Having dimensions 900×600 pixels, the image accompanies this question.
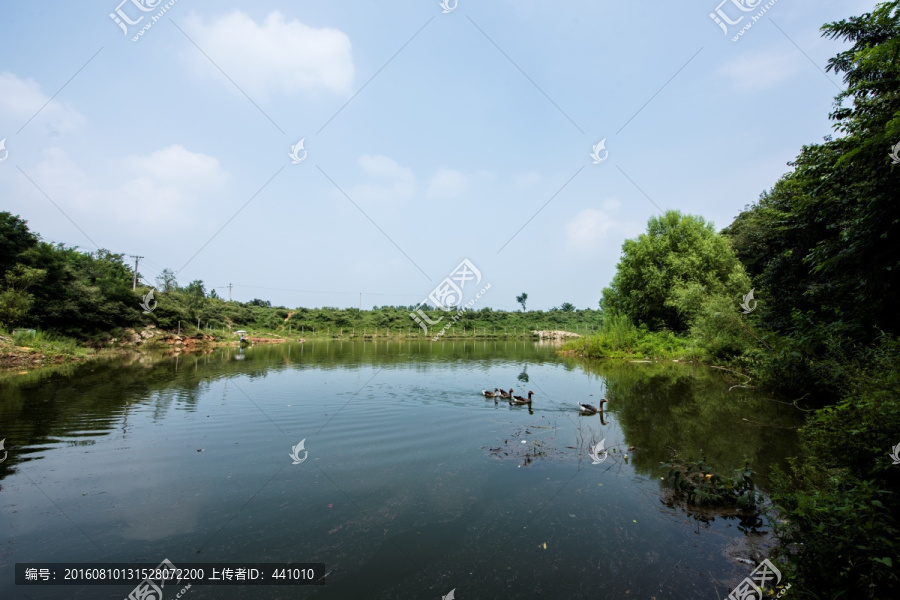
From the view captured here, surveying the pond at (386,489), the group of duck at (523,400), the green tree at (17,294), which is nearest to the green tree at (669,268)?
the pond at (386,489)

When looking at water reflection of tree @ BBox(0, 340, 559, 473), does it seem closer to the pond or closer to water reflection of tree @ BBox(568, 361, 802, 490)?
the pond

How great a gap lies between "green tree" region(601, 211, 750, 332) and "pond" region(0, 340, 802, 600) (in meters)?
16.0

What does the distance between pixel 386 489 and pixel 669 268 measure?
93.7 feet

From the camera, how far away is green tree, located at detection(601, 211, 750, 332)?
26453mm

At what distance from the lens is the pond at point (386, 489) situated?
4008mm

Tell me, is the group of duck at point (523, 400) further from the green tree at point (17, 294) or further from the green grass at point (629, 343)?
the green tree at point (17, 294)

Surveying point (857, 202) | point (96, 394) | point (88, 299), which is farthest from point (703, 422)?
point (88, 299)

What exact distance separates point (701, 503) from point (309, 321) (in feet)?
215

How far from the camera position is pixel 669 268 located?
28.4 metres

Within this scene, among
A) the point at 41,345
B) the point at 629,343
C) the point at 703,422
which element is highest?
the point at 629,343

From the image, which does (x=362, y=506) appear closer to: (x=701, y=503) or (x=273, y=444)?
(x=273, y=444)

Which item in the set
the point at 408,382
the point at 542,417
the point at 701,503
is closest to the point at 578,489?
the point at 701,503

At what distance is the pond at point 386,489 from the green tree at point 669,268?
52.6 ft

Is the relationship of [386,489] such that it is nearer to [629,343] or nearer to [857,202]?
[857,202]
